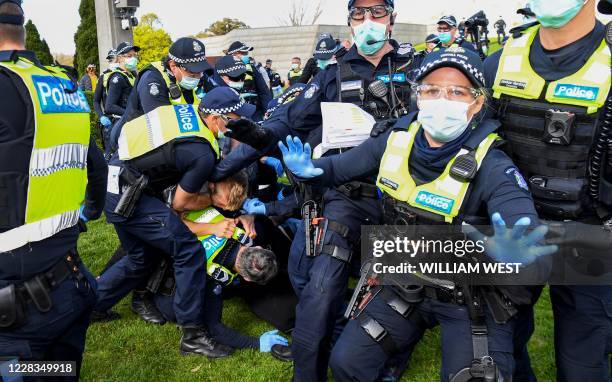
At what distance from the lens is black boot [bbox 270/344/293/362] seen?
3.88 meters

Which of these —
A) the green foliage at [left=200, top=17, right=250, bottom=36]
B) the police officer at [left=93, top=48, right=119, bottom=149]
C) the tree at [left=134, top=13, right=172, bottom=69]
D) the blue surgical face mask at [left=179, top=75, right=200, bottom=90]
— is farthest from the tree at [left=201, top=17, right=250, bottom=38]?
the blue surgical face mask at [left=179, top=75, right=200, bottom=90]

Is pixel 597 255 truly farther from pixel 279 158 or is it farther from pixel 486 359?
pixel 279 158

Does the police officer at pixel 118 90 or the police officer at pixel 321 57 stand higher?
the police officer at pixel 321 57

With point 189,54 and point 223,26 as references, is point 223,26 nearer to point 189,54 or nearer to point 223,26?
point 223,26

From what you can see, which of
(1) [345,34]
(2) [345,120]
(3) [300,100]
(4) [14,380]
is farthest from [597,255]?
A: (1) [345,34]

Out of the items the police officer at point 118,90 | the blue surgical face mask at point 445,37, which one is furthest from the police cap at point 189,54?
the blue surgical face mask at point 445,37

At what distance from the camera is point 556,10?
2475 millimetres

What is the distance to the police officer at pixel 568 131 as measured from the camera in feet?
8.05

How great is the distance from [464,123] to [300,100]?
1611 mm

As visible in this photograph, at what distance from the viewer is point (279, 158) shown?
5680mm

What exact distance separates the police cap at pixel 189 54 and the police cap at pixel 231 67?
194 centimetres

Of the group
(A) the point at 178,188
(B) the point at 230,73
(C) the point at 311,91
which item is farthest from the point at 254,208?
(B) the point at 230,73

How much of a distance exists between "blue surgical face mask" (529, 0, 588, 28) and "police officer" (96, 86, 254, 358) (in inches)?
90.7

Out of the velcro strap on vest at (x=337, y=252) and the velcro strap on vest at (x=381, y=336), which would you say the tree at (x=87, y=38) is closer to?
the velcro strap on vest at (x=337, y=252)
